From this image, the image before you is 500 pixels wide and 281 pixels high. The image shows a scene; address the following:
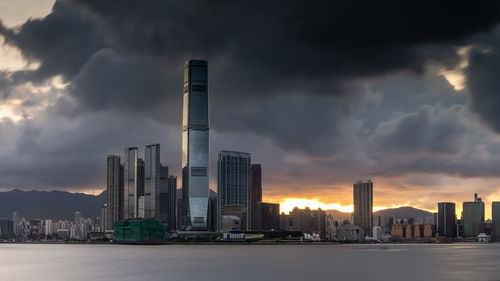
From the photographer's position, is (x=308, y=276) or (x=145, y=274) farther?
(x=145, y=274)

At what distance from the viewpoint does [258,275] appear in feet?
439

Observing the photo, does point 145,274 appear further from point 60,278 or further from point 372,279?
point 372,279

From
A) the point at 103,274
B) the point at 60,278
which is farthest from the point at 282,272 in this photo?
the point at 60,278

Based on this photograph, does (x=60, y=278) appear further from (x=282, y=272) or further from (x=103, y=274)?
(x=282, y=272)

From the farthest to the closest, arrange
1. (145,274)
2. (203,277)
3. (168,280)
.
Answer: (145,274), (203,277), (168,280)

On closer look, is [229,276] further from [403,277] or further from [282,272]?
[403,277]

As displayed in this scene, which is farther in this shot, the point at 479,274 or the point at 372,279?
the point at 479,274

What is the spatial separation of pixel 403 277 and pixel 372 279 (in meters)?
8.72

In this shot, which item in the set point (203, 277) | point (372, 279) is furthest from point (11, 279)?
point (372, 279)

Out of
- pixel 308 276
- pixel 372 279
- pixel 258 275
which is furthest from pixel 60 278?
pixel 372 279

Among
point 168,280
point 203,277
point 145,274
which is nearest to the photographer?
point 168,280

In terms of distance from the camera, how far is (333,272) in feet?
461

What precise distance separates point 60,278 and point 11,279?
1075cm

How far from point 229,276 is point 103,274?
29527mm
